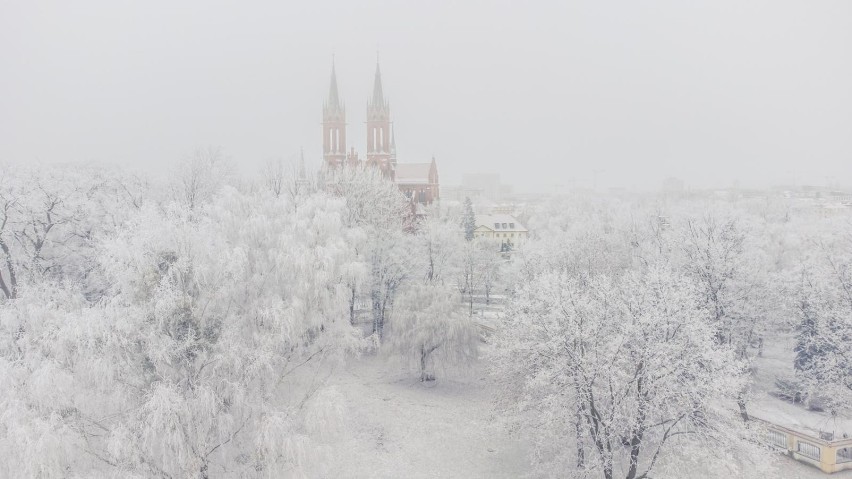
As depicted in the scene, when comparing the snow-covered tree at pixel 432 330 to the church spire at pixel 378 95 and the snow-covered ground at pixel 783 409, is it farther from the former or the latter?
the church spire at pixel 378 95

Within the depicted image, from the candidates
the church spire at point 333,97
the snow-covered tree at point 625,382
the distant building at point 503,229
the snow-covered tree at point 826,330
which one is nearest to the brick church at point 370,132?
the church spire at point 333,97

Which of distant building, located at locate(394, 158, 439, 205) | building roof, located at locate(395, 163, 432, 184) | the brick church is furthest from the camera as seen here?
building roof, located at locate(395, 163, 432, 184)

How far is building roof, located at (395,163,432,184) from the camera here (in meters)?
67.1

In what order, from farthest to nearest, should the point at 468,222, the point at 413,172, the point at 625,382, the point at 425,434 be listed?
the point at 468,222
the point at 413,172
the point at 425,434
the point at 625,382

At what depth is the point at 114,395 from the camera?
12.6m

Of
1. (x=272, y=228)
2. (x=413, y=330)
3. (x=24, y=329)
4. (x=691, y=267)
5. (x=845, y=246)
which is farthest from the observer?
(x=845, y=246)

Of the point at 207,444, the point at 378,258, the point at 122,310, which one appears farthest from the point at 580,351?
the point at 378,258

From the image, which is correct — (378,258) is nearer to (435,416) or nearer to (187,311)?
(435,416)

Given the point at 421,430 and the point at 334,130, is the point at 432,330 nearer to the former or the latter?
the point at 421,430

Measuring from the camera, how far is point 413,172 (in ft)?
226

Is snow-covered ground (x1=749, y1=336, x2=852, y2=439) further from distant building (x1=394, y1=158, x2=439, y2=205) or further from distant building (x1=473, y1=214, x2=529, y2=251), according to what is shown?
distant building (x1=473, y1=214, x2=529, y2=251)

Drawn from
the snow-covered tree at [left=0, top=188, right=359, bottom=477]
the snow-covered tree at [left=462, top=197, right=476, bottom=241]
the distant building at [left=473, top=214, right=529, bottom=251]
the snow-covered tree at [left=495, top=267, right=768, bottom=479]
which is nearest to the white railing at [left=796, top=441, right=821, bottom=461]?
the snow-covered tree at [left=495, top=267, right=768, bottom=479]

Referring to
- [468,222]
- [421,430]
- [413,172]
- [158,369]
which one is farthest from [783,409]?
[413,172]

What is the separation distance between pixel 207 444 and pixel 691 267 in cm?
2143
